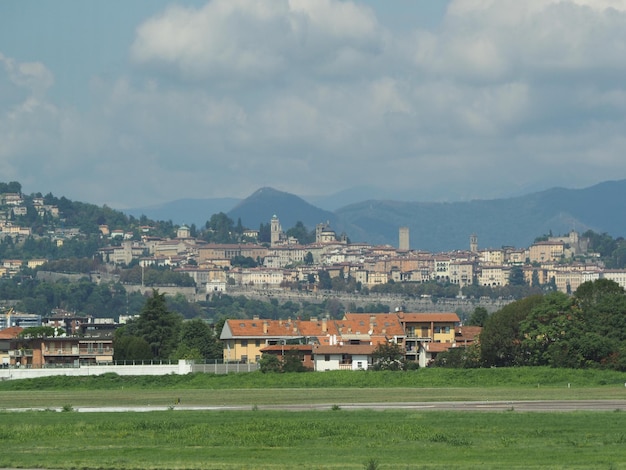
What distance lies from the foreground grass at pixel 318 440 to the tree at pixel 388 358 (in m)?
36.6

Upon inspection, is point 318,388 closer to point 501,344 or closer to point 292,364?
point 292,364

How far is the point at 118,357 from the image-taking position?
109625 millimetres

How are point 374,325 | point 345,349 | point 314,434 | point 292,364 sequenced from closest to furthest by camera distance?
point 314,434, point 292,364, point 345,349, point 374,325

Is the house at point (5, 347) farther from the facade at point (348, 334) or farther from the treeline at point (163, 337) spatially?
the facade at point (348, 334)

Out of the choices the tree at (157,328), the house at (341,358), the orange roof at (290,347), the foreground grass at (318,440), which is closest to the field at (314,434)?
the foreground grass at (318,440)

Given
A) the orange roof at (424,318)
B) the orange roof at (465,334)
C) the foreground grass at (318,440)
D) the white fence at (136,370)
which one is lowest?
the foreground grass at (318,440)

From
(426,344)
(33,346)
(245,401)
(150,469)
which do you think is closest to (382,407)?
(245,401)

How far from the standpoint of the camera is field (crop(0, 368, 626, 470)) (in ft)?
124

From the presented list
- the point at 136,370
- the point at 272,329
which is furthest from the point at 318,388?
the point at 272,329

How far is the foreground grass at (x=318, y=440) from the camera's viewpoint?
37625mm

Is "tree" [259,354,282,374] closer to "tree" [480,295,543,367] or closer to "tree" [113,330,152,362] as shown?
"tree" [480,295,543,367]

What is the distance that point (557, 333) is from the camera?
85.4m

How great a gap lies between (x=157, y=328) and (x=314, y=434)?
244 feet

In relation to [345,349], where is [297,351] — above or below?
below
